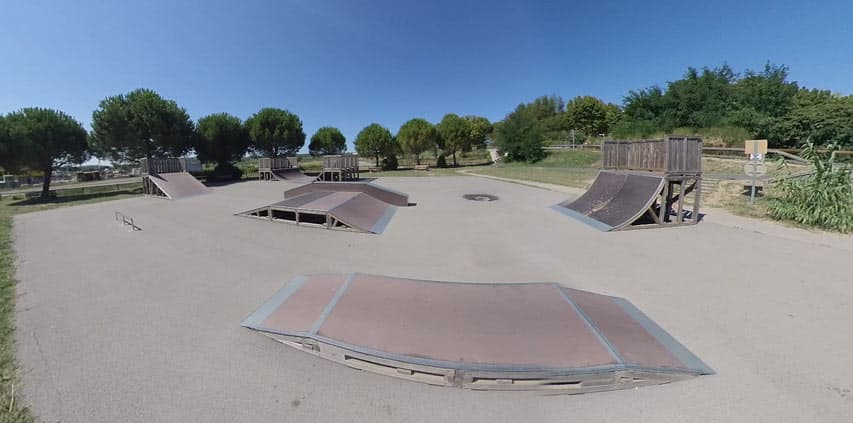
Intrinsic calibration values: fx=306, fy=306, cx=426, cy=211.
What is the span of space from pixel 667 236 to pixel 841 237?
359 centimetres

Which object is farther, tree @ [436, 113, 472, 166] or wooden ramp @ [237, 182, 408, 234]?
tree @ [436, 113, 472, 166]

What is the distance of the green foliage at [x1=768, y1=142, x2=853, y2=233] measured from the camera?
754 cm

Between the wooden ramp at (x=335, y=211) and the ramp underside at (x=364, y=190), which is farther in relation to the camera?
the ramp underside at (x=364, y=190)

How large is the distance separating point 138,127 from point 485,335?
2997 centimetres

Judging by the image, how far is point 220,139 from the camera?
2775 cm

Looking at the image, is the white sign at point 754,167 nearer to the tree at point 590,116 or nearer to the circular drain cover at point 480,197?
the circular drain cover at point 480,197

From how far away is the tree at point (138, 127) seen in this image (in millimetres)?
21484

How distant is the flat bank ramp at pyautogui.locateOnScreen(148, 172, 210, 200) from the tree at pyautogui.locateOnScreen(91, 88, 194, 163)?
6774mm

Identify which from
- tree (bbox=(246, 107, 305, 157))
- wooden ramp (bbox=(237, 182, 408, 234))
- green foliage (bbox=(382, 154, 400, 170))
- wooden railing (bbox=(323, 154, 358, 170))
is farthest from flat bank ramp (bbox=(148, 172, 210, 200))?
green foliage (bbox=(382, 154, 400, 170))

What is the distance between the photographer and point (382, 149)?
37.7 meters

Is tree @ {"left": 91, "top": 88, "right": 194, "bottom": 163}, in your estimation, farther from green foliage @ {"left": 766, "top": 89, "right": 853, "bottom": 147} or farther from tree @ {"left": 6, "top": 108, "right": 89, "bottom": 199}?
green foliage @ {"left": 766, "top": 89, "right": 853, "bottom": 147}

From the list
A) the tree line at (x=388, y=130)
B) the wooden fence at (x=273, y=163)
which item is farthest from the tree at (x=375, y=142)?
the wooden fence at (x=273, y=163)

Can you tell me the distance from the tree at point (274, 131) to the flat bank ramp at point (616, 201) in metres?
29.2

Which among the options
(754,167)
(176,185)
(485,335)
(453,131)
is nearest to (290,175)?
(176,185)
